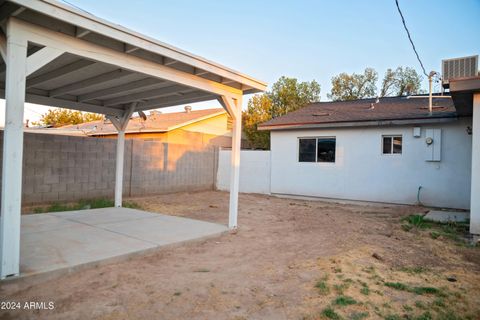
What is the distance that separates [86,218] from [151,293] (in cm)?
418

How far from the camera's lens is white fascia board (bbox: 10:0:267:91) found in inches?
131

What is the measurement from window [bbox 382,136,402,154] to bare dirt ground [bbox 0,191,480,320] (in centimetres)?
464

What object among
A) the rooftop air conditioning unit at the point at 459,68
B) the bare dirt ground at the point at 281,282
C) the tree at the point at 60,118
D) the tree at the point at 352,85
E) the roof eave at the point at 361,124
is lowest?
the bare dirt ground at the point at 281,282

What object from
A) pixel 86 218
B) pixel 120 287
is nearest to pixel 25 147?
pixel 86 218

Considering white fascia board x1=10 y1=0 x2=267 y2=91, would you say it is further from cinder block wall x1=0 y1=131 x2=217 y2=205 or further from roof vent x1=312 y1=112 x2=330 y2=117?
roof vent x1=312 y1=112 x2=330 y2=117

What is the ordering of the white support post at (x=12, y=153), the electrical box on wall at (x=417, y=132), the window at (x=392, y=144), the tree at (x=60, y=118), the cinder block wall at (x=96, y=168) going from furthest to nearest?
the tree at (x=60, y=118)
the window at (x=392, y=144)
the electrical box on wall at (x=417, y=132)
the cinder block wall at (x=96, y=168)
the white support post at (x=12, y=153)

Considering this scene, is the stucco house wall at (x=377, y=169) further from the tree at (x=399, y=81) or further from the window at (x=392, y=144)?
the tree at (x=399, y=81)

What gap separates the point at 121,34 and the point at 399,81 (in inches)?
1148

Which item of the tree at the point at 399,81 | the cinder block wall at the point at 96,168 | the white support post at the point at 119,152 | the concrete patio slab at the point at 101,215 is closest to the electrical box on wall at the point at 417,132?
the concrete patio slab at the point at 101,215

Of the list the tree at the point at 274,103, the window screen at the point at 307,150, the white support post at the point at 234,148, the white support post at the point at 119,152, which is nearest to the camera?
the white support post at the point at 234,148

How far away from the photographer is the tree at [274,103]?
21.1m

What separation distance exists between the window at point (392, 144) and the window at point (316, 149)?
1738mm

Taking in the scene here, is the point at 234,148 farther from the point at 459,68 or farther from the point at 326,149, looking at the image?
the point at 326,149

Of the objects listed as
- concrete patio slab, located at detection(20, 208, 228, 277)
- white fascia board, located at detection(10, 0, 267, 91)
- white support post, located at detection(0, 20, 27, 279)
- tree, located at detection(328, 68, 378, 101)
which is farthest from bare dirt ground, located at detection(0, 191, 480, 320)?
tree, located at detection(328, 68, 378, 101)
